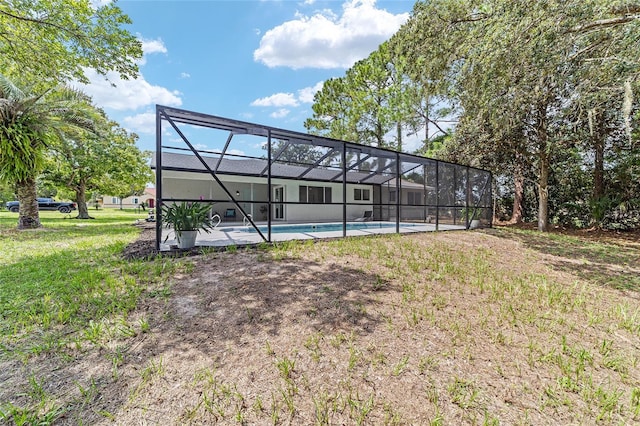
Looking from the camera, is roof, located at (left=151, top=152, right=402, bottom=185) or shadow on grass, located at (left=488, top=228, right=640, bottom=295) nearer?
shadow on grass, located at (left=488, top=228, right=640, bottom=295)

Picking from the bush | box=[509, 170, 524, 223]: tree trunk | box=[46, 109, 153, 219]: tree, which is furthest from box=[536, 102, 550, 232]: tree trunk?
box=[46, 109, 153, 219]: tree

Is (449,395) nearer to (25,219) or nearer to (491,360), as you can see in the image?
(491,360)

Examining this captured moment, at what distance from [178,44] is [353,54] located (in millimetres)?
11815

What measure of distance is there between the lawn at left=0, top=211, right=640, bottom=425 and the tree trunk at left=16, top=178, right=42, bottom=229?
21.9ft

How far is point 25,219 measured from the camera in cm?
905

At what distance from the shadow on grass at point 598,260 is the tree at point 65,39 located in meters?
11.8

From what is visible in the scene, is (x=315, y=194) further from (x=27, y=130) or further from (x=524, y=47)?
(x=27, y=130)

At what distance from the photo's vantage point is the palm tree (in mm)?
7676

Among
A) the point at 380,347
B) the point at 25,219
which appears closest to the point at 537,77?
the point at 380,347

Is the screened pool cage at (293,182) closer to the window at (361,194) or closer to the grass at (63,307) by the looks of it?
the window at (361,194)

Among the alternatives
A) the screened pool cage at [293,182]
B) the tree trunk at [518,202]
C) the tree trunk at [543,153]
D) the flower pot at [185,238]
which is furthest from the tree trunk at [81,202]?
the tree trunk at [518,202]

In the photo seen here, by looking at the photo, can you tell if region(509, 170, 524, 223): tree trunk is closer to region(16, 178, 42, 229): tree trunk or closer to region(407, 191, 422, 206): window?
region(407, 191, 422, 206): window

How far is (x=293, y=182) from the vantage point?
1365cm

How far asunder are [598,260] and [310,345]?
7.47 metres
